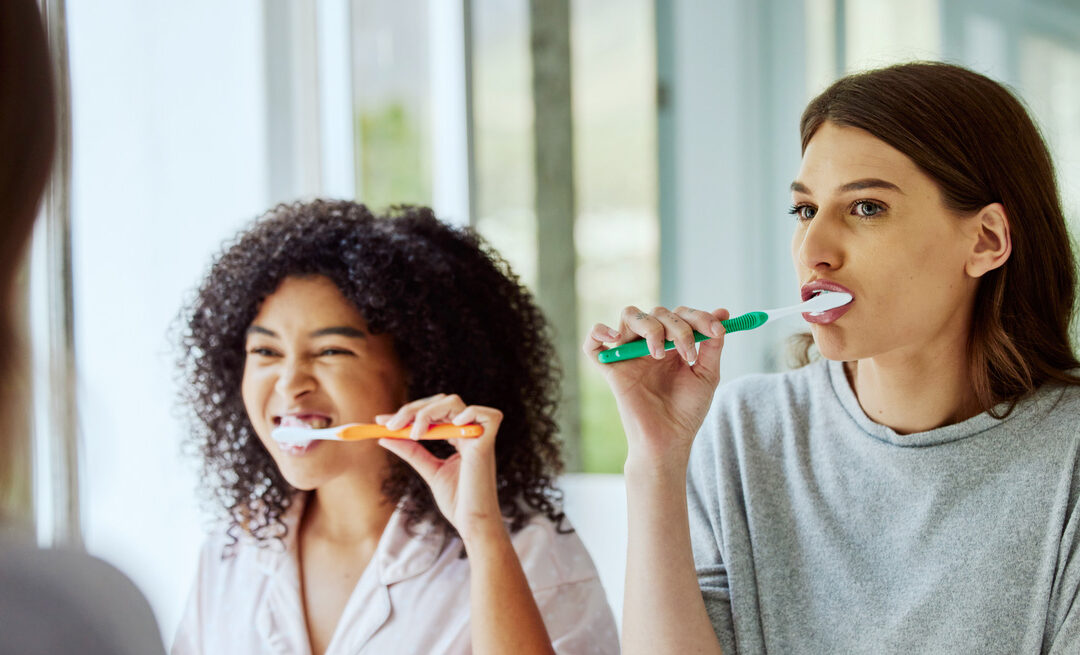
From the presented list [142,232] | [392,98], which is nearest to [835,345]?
[142,232]

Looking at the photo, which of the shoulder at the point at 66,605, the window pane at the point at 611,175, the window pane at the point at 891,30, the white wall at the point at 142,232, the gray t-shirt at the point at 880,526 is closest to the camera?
the shoulder at the point at 66,605

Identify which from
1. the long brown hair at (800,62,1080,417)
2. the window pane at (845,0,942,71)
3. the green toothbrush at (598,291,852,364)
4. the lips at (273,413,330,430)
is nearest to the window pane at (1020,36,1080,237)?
the window pane at (845,0,942,71)

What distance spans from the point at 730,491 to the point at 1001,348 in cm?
36

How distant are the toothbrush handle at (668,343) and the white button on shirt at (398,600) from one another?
363 millimetres

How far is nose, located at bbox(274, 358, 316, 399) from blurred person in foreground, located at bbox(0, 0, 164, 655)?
0.76m

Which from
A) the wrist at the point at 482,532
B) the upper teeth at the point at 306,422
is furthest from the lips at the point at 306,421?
the wrist at the point at 482,532

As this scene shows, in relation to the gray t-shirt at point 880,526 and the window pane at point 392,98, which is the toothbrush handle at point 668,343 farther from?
the window pane at point 392,98

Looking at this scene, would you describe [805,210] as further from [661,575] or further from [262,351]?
[262,351]

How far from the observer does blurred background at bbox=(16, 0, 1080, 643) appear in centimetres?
178

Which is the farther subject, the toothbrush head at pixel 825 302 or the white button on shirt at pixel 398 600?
the white button on shirt at pixel 398 600

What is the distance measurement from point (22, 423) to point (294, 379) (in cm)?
79

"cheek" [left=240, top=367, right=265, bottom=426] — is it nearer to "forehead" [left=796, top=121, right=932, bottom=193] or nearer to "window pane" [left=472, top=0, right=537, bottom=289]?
"forehead" [left=796, top=121, right=932, bottom=193]

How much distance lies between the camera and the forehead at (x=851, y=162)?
3.48 ft

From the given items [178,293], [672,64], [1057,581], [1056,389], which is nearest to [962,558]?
[1057,581]
